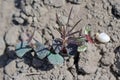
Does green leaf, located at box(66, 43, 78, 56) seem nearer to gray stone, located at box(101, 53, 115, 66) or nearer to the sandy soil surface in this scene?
the sandy soil surface

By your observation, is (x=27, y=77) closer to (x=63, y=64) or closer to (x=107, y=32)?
(x=63, y=64)

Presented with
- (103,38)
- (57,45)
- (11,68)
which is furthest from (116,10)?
(11,68)

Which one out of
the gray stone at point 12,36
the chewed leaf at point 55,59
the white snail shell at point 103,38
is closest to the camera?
the chewed leaf at point 55,59

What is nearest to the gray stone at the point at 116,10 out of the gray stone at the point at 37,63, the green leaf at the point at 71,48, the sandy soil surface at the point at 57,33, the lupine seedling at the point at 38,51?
the sandy soil surface at the point at 57,33

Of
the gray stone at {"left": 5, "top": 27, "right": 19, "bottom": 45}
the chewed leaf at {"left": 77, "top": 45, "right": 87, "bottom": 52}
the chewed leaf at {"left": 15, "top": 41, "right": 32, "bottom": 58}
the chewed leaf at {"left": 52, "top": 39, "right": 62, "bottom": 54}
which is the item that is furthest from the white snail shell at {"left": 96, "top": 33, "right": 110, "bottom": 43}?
the gray stone at {"left": 5, "top": 27, "right": 19, "bottom": 45}

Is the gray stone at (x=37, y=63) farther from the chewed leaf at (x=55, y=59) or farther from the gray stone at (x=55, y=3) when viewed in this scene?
the gray stone at (x=55, y=3)

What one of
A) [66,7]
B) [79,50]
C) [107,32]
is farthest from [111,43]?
[66,7]
